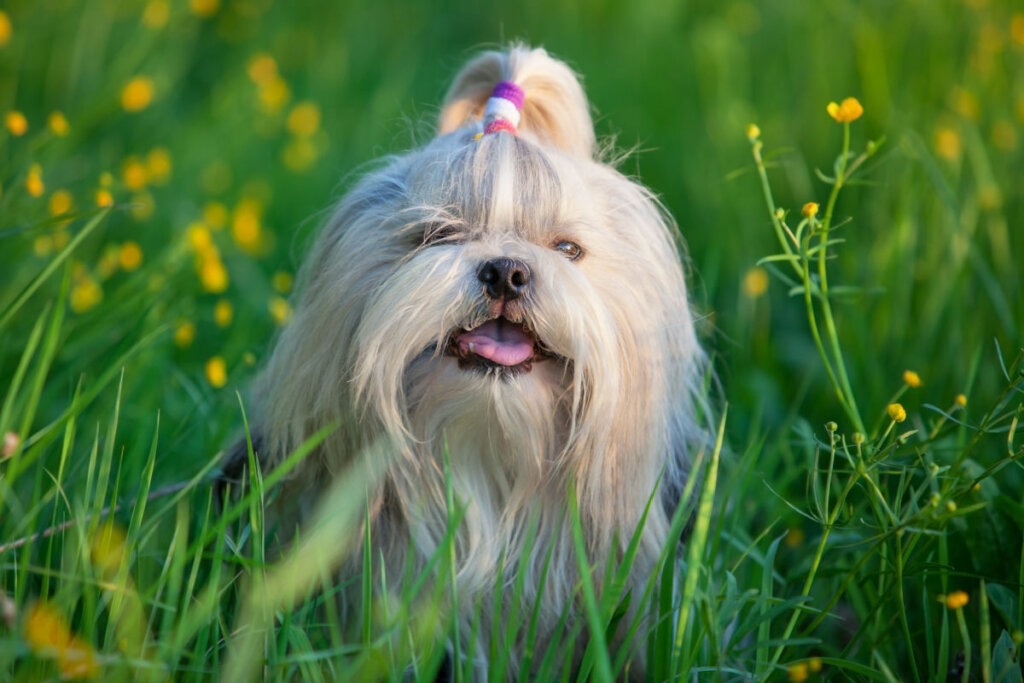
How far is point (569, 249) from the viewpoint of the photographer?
200 cm

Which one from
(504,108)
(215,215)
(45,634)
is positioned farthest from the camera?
(215,215)

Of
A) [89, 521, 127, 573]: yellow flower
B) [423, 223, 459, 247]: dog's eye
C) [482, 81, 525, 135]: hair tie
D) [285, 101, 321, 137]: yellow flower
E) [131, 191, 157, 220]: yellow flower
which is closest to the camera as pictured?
[89, 521, 127, 573]: yellow flower

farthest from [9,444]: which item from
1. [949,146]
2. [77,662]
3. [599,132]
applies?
[599,132]

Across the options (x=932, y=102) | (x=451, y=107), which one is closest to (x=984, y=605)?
(x=451, y=107)

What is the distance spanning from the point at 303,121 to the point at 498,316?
291 centimetres

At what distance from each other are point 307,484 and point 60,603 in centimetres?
69

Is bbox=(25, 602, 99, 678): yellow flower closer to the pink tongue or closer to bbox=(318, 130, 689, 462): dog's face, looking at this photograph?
bbox=(318, 130, 689, 462): dog's face

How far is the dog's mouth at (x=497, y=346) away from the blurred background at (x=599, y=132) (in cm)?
65

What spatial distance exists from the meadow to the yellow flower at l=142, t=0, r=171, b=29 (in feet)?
0.09

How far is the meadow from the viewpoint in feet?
5.48

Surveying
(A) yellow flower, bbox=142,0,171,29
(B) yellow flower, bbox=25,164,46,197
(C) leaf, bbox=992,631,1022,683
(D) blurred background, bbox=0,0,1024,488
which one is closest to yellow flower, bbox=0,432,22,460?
(D) blurred background, bbox=0,0,1024,488

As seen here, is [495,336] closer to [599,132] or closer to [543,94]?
[543,94]

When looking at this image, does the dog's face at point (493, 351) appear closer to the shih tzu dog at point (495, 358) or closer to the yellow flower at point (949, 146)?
the shih tzu dog at point (495, 358)

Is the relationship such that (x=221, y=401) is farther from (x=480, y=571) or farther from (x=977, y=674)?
(x=977, y=674)
